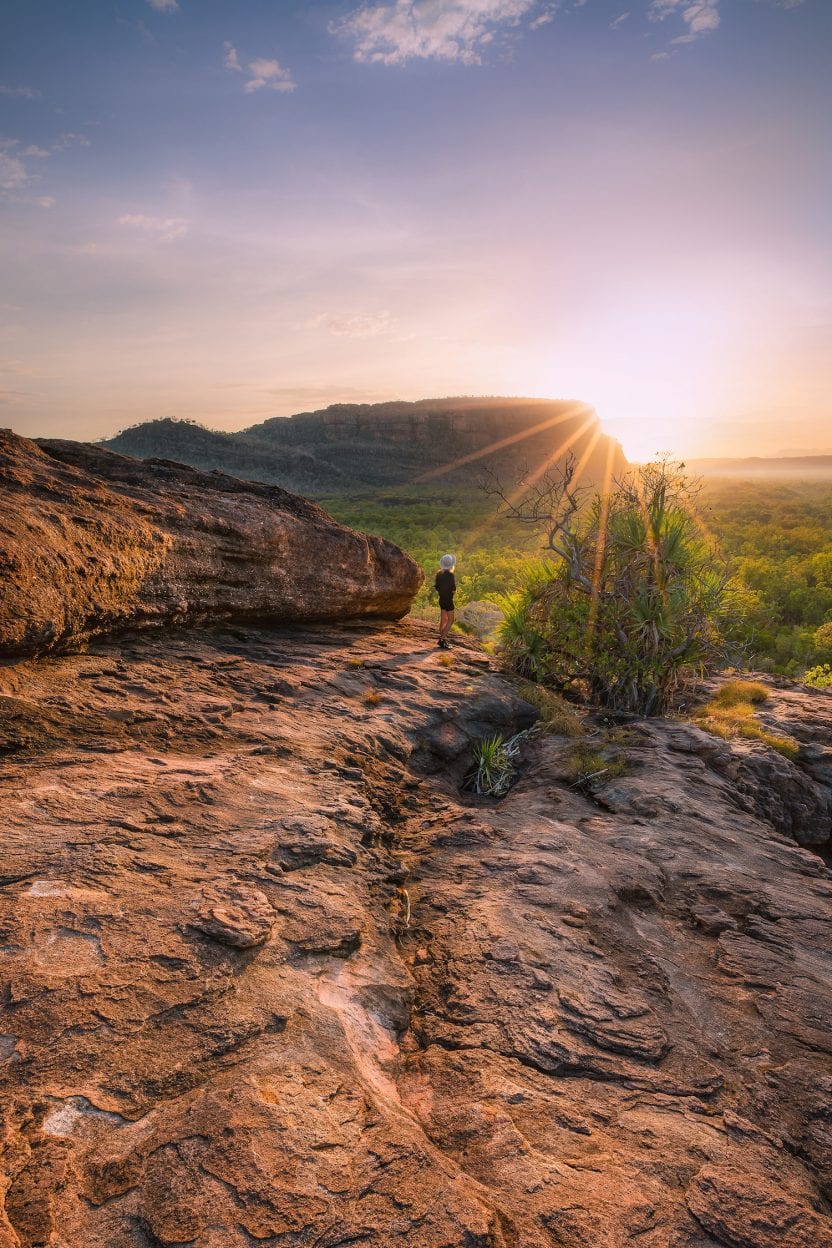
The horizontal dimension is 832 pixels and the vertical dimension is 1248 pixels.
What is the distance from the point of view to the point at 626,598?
10883 mm

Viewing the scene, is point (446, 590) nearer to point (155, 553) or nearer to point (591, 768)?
point (591, 768)

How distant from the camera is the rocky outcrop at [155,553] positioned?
5.34 metres

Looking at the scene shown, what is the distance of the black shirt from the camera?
10836mm

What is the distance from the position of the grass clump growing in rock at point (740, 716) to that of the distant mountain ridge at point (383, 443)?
6254 cm

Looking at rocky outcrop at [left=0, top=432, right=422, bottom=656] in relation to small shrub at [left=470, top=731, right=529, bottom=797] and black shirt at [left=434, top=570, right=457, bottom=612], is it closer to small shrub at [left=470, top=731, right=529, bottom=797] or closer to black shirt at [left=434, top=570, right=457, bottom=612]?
black shirt at [left=434, top=570, right=457, bottom=612]

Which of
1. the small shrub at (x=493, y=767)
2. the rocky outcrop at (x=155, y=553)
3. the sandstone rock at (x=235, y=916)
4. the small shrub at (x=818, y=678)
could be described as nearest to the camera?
the sandstone rock at (x=235, y=916)

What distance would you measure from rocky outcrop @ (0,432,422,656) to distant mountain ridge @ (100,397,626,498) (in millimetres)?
61668

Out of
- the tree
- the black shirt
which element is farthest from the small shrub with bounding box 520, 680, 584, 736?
the black shirt

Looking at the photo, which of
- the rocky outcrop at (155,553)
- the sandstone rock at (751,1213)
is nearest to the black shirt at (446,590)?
the rocky outcrop at (155,553)

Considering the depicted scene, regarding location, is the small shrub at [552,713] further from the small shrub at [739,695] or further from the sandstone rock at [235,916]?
the sandstone rock at [235,916]

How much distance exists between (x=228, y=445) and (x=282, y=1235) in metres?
81.4

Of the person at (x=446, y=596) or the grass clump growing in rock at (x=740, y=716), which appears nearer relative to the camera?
the grass clump growing in rock at (x=740, y=716)

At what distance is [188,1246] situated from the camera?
2.11 metres

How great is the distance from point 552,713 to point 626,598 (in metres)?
2.75
